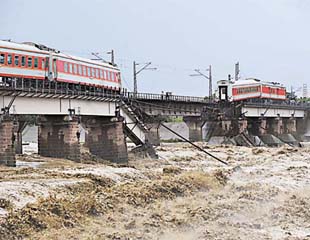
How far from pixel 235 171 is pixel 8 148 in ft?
49.2

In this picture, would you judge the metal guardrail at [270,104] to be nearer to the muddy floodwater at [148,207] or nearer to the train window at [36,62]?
the train window at [36,62]

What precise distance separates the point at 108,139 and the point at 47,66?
9.85 m

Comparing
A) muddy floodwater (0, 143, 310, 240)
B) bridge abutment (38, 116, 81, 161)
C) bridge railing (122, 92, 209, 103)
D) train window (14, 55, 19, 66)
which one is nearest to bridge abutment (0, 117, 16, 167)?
muddy floodwater (0, 143, 310, 240)

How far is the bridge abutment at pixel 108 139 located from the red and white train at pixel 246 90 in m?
36.3

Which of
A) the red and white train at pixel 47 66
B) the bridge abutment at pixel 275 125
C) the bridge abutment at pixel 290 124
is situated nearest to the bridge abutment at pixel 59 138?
the red and white train at pixel 47 66

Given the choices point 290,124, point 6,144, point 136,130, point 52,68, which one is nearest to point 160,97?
point 136,130

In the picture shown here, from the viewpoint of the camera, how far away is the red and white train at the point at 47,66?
38.4m

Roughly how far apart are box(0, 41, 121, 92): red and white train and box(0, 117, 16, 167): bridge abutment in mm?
3995

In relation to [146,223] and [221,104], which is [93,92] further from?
[221,104]

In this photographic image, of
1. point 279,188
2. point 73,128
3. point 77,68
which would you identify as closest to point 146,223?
point 279,188

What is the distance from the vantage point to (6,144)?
1394 inches

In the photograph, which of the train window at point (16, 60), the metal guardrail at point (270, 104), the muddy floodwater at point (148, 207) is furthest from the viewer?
the metal guardrail at point (270, 104)

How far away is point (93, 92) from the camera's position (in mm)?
48562

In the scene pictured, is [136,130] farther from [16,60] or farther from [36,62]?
[16,60]
